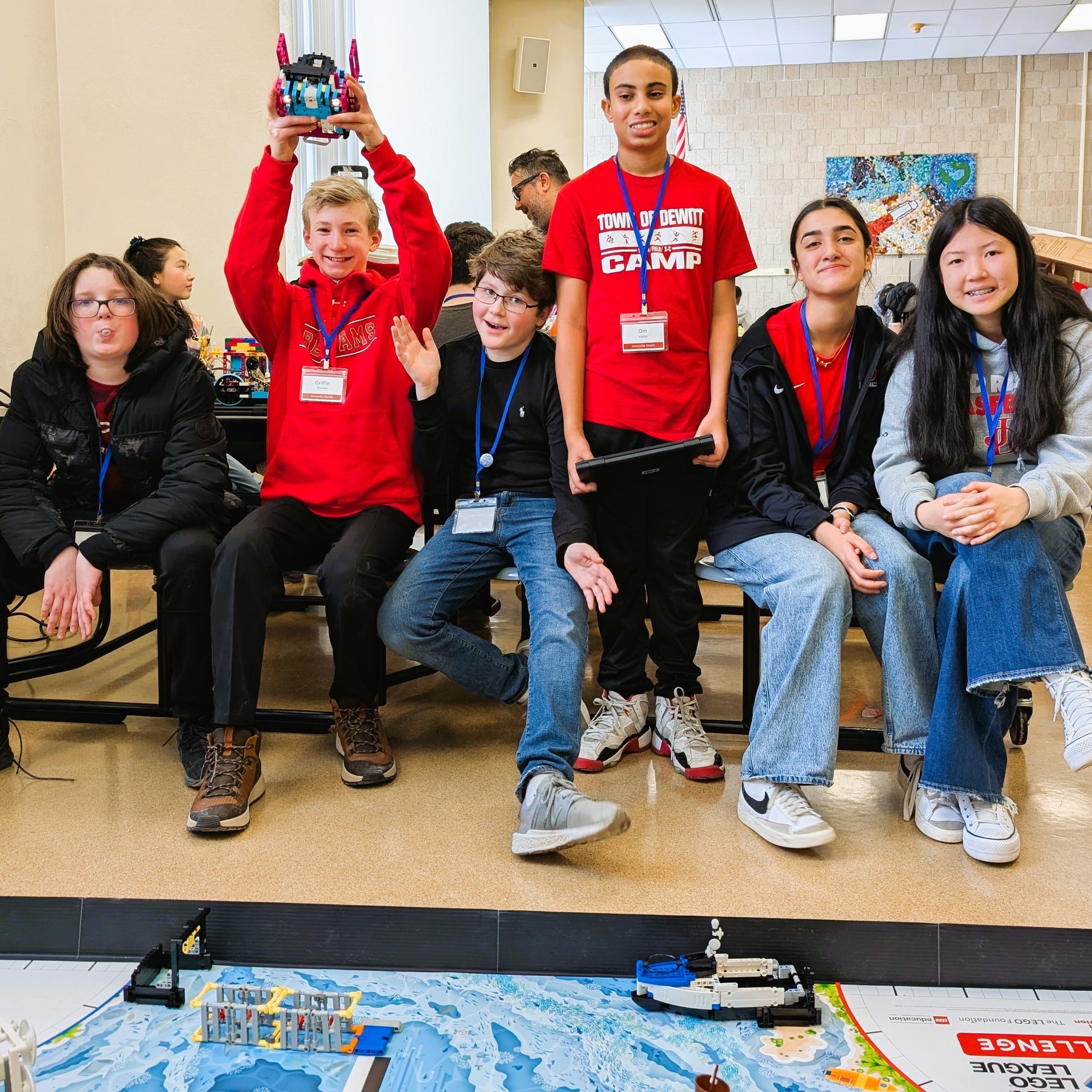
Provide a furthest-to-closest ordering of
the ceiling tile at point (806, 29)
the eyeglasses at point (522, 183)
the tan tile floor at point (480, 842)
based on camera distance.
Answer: the ceiling tile at point (806, 29) → the eyeglasses at point (522, 183) → the tan tile floor at point (480, 842)

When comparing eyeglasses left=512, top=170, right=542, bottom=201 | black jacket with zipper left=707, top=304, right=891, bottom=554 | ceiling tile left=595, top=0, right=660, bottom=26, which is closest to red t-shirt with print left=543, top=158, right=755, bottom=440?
black jacket with zipper left=707, top=304, right=891, bottom=554

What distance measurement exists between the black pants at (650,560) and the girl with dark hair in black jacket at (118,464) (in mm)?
855

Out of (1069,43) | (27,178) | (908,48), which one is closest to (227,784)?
(27,178)

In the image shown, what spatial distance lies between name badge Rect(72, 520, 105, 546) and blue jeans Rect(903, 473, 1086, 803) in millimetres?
1710

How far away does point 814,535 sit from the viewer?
2.12 meters

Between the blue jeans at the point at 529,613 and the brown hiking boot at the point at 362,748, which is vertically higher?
the blue jeans at the point at 529,613

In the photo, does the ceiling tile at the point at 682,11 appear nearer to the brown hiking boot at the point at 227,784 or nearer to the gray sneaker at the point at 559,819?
the brown hiking boot at the point at 227,784

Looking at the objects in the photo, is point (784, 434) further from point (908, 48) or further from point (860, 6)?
point (908, 48)

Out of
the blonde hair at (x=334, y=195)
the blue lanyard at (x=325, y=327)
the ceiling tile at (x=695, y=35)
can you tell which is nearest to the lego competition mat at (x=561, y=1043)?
the blue lanyard at (x=325, y=327)

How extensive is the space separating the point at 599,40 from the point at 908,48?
2428 millimetres

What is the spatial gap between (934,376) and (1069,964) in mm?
1066

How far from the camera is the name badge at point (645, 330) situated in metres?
2.26

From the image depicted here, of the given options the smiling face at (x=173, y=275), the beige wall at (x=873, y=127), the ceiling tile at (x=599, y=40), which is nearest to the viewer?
the smiling face at (x=173, y=275)

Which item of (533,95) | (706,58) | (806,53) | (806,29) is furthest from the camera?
(706,58)
